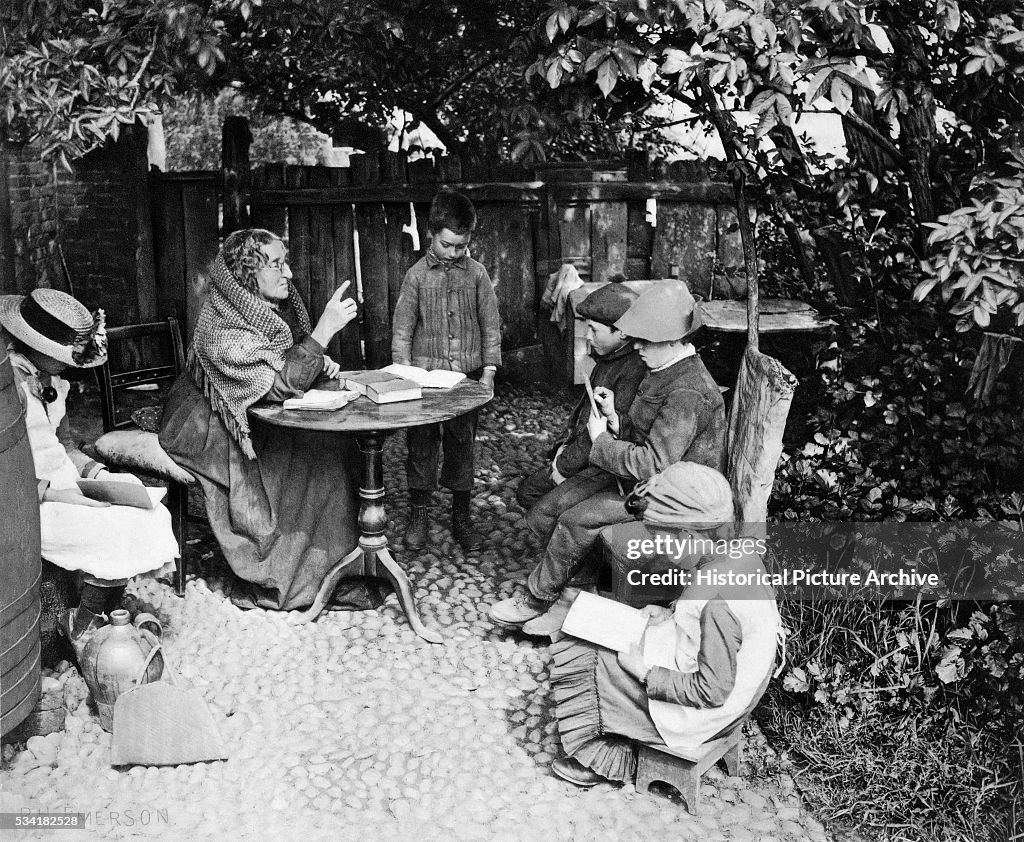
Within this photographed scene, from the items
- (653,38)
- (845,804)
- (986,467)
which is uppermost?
(653,38)

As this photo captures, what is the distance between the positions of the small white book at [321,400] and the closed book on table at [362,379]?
1.3 inches

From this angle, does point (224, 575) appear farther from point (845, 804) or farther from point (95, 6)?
point (845, 804)

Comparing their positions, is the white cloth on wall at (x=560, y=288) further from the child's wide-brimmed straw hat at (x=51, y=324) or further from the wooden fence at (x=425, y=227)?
the child's wide-brimmed straw hat at (x=51, y=324)

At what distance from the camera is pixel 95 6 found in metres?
5.32

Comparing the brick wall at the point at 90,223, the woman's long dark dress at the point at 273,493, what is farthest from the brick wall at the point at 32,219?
the woman's long dark dress at the point at 273,493

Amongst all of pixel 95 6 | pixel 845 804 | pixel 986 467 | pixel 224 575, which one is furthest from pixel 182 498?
pixel 986 467

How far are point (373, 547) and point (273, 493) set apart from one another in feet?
1.99

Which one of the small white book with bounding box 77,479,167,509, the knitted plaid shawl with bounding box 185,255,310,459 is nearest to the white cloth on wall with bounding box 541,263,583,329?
the knitted plaid shawl with bounding box 185,255,310,459

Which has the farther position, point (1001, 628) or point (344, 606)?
point (344, 606)

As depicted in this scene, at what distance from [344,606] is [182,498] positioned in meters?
1.03

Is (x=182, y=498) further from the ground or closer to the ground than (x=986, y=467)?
closer to the ground

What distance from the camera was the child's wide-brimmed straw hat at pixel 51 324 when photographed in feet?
15.3

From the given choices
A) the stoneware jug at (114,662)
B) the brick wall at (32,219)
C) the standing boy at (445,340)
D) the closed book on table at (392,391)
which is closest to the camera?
the stoneware jug at (114,662)

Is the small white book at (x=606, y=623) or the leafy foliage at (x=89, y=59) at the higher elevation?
the leafy foliage at (x=89, y=59)
